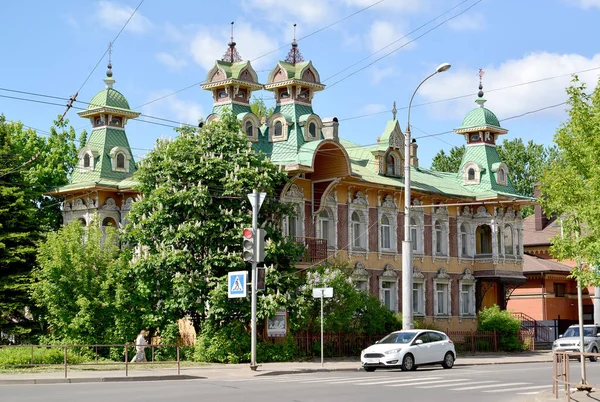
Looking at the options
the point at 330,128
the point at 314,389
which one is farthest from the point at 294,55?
the point at 314,389

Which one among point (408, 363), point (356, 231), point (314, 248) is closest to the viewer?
point (408, 363)

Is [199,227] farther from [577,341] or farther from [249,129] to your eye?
[577,341]

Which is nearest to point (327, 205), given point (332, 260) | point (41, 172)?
point (332, 260)

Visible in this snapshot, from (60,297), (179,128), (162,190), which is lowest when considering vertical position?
(60,297)

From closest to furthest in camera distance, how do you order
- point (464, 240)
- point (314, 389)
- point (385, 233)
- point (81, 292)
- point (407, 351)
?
point (314, 389), point (407, 351), point (81, 292), point (385, 233), point (464, 240)

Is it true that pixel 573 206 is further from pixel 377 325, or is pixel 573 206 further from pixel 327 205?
pixel 327 205

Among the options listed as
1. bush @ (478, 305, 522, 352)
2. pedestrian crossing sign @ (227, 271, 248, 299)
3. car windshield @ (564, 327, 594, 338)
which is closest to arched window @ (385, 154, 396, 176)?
bush @ (478, 305, 522, 352)

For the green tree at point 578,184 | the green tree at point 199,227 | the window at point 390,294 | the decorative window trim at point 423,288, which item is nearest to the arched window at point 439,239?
the decorative window trim at point 423,288

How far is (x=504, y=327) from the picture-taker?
167 feet

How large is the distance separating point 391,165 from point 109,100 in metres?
14.8

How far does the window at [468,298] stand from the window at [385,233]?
261 inches

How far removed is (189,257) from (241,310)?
9.22ft

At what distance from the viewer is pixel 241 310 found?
37.1 m

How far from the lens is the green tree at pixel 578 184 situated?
Result: 25594 millimetres
